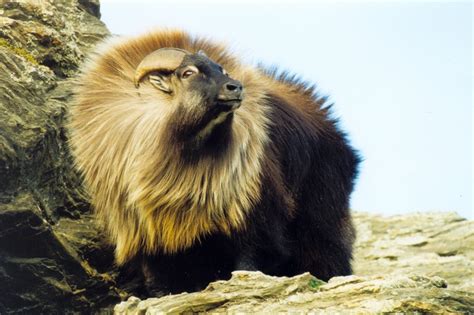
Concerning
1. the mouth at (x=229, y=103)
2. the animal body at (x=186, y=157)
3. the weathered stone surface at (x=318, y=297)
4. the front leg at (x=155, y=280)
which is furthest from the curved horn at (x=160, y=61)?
the weathered stone surface at (x=318, y=297)

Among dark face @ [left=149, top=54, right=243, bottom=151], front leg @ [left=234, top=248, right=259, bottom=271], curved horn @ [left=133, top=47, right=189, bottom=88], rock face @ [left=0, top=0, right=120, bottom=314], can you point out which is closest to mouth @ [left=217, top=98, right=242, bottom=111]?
dark face @ [left=149, top=54, right=243, bottom=151]

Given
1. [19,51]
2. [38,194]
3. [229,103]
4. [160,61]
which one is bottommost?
[38,194]

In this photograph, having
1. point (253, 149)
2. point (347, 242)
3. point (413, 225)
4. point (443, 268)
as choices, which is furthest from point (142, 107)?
point (413, 225)

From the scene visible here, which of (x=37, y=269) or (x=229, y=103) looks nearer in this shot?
(x=229, y=103)

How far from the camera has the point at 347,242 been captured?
27.5ft

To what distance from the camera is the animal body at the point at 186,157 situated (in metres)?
6.73

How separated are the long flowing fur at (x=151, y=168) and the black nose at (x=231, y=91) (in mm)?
541

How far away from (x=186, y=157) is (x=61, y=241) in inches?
48.7

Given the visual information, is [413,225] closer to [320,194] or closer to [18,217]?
[320,194]

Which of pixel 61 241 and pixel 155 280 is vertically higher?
pixel 61 241

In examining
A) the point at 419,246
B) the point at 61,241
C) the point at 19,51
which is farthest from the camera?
the point at 419,246

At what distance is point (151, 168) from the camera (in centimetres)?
682

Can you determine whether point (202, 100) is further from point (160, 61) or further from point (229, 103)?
point (160, 61)

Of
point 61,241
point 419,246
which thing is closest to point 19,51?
point 61,241
